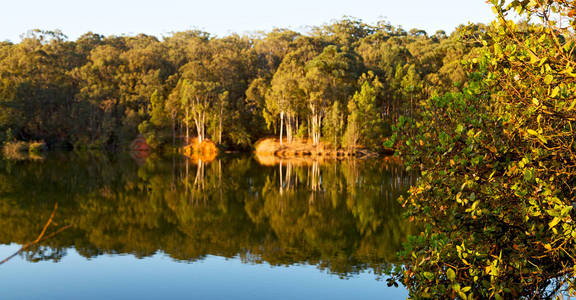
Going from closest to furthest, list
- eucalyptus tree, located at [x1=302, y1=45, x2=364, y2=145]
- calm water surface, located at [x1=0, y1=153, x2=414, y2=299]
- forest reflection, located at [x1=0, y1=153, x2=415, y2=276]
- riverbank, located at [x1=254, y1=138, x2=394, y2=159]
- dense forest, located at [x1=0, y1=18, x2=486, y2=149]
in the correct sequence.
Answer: calm water surface, located at [x1=0, y1=153, x2=414, y2=299]
forest reflection, located at [x1=0, y1=153, x2=415, y2=276]
riverbank, located at [x1=254, y1=138, x2=394, y2=159]
eucalyptus tree, located at [x1=302, y1=45, x2=364, y2=145]
dense forest, located at [x1=0, y1=18, x2=486, y2=149]

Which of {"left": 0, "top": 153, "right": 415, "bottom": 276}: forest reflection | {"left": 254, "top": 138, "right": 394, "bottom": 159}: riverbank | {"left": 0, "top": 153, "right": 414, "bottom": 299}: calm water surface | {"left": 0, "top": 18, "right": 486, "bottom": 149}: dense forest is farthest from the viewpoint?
{"left": 0, "top": 18, "right": 486, "bottom": 149}: dense forest

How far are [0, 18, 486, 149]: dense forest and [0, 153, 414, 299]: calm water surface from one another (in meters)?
26.2

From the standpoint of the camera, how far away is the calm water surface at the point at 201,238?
37.1 ft

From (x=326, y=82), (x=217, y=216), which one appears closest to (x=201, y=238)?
(x=217, y=216)

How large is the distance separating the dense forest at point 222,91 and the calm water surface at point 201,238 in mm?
26163

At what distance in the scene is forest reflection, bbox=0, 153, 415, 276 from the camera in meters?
14.2

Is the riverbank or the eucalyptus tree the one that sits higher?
the eucalyptus tree

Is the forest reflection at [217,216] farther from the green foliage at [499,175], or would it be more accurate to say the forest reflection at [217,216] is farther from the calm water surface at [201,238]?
the green foliage at [499,175]

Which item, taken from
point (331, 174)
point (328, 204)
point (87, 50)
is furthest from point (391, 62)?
point (87, 50)

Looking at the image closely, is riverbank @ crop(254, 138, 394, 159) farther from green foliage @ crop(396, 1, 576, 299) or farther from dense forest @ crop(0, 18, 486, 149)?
green foliage @ crop(396, 1, 576, 299)

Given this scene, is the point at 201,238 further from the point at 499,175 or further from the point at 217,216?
the point at 499,175

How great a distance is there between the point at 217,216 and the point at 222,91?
46.3 meters

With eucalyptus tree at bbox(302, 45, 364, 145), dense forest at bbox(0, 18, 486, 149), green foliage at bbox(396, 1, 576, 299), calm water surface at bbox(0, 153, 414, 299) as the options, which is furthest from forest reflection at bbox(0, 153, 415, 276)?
dense forest at bbox(0, 18, 486, 149)

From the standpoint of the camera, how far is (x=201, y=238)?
51.9 ft
